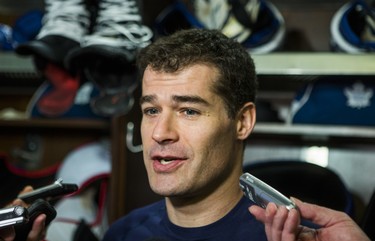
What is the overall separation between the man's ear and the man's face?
0.04 m

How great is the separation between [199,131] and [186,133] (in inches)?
0.9

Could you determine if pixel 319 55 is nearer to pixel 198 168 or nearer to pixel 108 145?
pixel 198 168

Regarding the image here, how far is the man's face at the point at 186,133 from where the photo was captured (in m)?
0.93

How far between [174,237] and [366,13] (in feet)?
2.31

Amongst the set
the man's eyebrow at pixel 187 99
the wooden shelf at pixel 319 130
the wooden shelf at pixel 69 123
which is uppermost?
the man's eyebrow at pixel 187 99

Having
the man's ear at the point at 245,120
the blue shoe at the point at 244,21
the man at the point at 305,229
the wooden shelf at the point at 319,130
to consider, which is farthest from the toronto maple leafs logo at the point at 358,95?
the man at the point at 305,229

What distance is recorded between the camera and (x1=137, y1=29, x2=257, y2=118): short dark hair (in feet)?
3.18

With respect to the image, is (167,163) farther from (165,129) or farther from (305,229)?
(305,229)

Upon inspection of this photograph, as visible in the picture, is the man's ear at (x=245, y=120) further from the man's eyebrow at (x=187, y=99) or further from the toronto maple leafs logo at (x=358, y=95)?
the toronto maple leafs logo at (x=358, y=95)

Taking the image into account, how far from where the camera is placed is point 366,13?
1.30 metres

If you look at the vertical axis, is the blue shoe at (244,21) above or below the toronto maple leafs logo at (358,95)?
above

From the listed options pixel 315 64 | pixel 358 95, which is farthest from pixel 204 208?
pixel 358 95

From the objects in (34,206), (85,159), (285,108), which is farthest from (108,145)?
(34,206)

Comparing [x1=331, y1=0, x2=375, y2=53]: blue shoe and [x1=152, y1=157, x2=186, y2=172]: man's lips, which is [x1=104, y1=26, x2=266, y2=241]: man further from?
[x1=331, y1=0, x2=375, y2=53]: blue shoe
